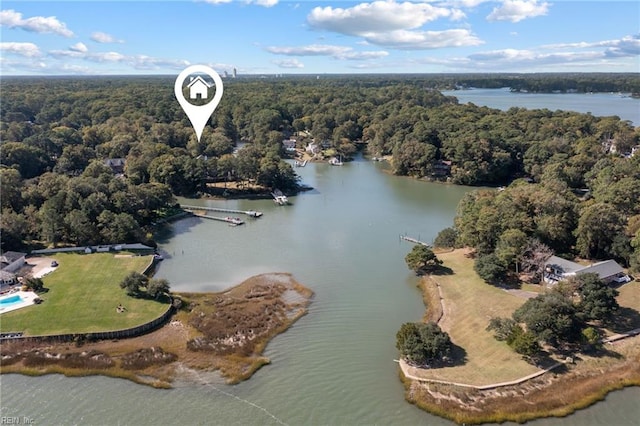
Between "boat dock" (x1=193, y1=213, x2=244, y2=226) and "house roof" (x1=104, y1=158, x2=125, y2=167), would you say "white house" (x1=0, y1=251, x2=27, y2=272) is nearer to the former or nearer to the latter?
"boat dock" (x1=193, y1=213, x2=244, y2=226)

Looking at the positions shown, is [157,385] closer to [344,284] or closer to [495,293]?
[344,284]

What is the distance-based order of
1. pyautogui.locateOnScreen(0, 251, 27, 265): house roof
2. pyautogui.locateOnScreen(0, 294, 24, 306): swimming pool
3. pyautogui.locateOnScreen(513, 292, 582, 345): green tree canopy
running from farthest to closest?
pyautogui.locateOnScreen(0, 251, 27, 265): house roof, pyautogui.locateOnScreen(0, 294, 24, 306): swimming pool, pyautogui.locateOnScreen(513, 292, 582, 345): green tree canopy

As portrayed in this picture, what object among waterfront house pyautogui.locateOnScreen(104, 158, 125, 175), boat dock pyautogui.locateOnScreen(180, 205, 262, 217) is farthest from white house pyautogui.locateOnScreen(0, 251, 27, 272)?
waterfront house pyautogui.locateOnScreen(104, 158, 125, 175)

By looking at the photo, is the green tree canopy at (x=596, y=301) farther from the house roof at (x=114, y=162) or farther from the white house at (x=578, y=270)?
the house roof at (x=114, y=162)

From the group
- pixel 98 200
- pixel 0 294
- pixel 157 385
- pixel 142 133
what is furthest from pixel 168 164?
pixel 157 385

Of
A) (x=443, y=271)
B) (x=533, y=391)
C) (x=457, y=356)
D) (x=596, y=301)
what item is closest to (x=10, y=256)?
(x=457, y=356)

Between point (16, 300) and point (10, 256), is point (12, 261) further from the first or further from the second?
point (16, 300)
